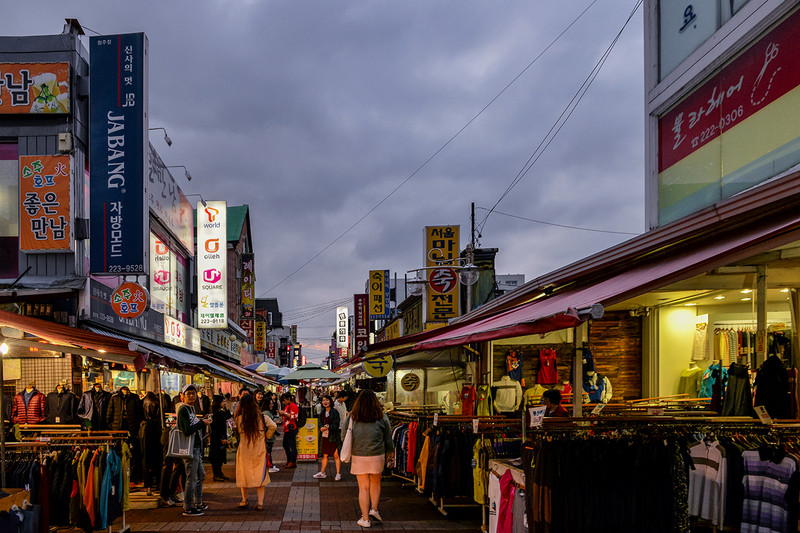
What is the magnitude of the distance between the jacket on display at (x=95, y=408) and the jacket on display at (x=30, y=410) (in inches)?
65.8

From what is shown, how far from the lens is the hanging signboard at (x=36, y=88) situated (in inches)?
608

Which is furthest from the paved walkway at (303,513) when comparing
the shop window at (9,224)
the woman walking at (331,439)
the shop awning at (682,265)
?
the shop window at (9,224)

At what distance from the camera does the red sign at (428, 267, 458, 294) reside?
22891 mm

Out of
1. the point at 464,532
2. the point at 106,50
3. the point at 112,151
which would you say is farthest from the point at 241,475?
the point at 106,50

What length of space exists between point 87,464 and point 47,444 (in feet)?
1.81

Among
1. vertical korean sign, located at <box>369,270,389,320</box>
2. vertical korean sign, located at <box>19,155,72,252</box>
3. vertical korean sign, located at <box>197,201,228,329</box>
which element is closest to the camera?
vertical korean sign, located at <box>19,155,72,252</box>

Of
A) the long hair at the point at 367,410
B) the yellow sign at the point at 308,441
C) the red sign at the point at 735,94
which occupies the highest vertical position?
the red sign at the point at 735,94

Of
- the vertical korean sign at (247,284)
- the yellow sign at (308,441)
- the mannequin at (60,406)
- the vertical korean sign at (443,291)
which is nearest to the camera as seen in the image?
the mannequin at (60,406)

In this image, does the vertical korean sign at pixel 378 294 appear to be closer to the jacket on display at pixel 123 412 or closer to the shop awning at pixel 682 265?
the jacket on display at pixel 123 412

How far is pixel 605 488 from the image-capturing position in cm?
596

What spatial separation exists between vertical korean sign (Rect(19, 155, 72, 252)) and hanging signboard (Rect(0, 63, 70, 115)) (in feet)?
4.12

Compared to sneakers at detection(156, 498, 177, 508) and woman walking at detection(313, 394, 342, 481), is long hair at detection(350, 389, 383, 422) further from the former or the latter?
→ woman walking at detection(313, 394, 342, 481)

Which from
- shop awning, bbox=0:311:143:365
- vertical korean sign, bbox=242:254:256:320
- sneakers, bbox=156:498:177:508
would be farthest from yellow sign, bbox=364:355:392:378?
vertical korean sign, bbox=242:254:256:320

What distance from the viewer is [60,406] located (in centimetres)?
1425
